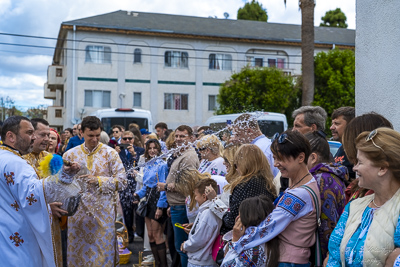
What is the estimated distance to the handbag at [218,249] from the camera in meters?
4.80

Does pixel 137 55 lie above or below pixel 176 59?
above

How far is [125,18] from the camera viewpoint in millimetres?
33531

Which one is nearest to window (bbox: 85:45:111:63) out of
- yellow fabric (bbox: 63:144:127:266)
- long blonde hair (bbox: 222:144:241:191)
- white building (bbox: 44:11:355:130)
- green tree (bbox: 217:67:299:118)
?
white building (bbox: 44:11:355:130)

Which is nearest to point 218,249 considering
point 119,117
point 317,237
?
point 317,237

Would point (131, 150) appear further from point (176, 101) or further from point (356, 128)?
point (176, 101)

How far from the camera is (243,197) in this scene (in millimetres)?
4340

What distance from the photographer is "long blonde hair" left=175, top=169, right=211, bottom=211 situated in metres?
5.91

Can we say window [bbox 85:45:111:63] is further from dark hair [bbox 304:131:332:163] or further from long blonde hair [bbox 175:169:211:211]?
dark hair [bbox 304:131:332:163]

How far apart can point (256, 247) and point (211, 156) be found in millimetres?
2911

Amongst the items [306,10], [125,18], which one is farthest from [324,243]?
[125,18]

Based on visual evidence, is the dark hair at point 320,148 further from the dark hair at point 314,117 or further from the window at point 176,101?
the window at point 176,101

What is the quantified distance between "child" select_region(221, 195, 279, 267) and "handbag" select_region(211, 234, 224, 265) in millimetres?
838

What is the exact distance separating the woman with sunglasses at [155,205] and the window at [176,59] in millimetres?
→ 25501

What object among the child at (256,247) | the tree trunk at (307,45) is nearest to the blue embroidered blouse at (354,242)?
the child at (256,247)
